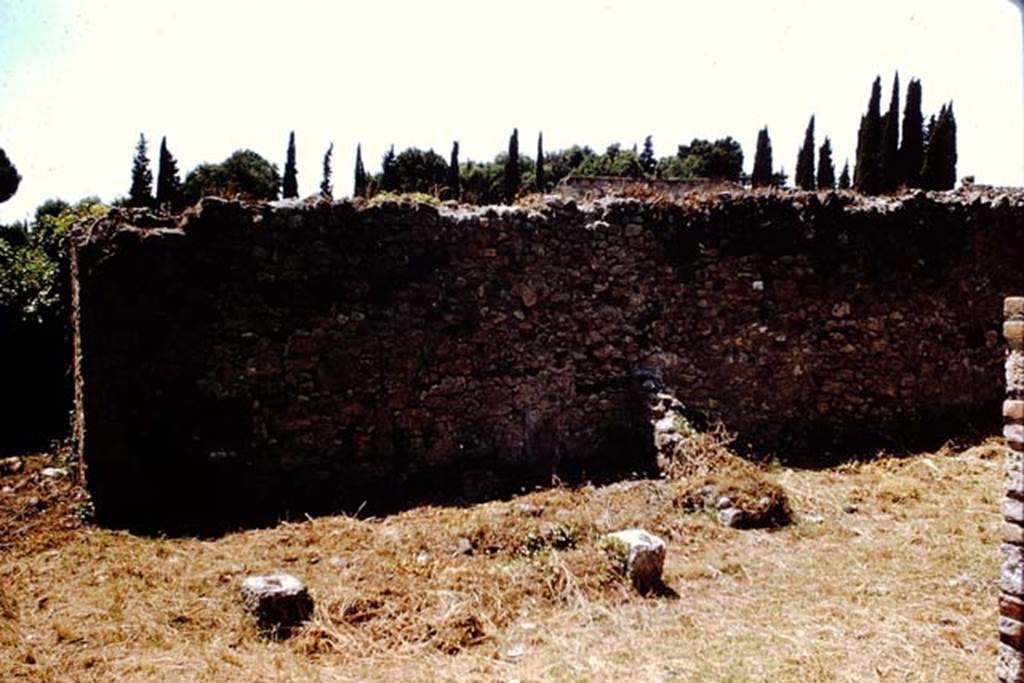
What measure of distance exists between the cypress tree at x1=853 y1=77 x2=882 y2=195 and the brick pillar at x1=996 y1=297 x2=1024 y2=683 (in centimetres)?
3698

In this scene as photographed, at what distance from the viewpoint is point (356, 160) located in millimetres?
43062

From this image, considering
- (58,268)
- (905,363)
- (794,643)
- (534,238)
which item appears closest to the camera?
(794,643)

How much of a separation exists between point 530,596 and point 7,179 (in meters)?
33.1

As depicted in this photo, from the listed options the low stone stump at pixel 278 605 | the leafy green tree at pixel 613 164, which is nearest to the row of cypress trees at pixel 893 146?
the leafy green tree at pixel 613 164

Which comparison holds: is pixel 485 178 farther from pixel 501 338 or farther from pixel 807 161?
pixel 501 338

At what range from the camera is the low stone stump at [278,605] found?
16.0ft

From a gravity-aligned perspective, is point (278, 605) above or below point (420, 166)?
below

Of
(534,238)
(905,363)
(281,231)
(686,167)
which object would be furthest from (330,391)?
(686,167)

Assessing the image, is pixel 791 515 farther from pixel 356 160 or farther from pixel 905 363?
pixel 356 160

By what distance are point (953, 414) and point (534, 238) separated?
6.12 meters

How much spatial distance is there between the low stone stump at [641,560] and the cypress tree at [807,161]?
3993cm

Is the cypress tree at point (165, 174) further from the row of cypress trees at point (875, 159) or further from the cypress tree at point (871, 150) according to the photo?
the cypress tree at point (871, 150)

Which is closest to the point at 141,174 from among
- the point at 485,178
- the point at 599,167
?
the point at 485,178

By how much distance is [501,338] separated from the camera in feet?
28.9
